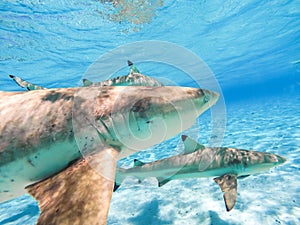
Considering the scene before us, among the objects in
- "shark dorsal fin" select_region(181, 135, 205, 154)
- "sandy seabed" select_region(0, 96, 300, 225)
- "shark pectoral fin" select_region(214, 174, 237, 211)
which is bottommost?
"sandy seabed" select_region(0, 96, 300, 225)

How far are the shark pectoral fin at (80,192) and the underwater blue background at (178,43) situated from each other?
446 cm

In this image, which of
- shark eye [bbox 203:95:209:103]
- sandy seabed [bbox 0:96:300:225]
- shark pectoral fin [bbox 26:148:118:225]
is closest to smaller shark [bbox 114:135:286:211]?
sandy seabed [bbox 0:96:300:225]

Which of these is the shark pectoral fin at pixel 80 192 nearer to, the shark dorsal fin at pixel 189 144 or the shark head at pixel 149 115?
the shark head at pixel 149 115

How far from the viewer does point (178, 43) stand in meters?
27.6

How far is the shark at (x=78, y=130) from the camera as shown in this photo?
204cm

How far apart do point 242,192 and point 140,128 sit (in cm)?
565

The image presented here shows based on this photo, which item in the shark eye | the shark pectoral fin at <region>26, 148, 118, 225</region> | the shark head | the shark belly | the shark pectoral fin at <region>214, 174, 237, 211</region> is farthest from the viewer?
the shark pectoral fin at <region>214, 174, 237, 211</region>

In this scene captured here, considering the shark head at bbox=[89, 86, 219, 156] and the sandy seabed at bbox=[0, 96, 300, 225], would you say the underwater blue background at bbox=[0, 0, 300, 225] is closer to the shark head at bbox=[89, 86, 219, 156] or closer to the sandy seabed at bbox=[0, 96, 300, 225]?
the sandy seabed at bbox=[0, 96, 300, 225]

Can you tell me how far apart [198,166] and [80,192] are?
4407 mm

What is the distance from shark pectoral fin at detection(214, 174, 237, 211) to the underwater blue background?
0.87 m

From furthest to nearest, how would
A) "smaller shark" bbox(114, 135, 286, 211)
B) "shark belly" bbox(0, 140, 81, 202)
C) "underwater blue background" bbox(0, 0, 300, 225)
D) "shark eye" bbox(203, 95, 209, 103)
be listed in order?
"underwater blue background" bbox(0, 0, 300, 225) → "smaller shark" bbox(114, 135, 286, 211) → "shark eye" bbox(203, 95, 209, 103) → "shark belly" bbox(0, 140, 81, 202)

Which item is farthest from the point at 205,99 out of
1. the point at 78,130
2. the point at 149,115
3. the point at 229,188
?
the point at 229,188

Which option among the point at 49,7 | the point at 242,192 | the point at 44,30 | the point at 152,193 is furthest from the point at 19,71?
the point at 242,192

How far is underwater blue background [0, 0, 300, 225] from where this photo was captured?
6.05m
